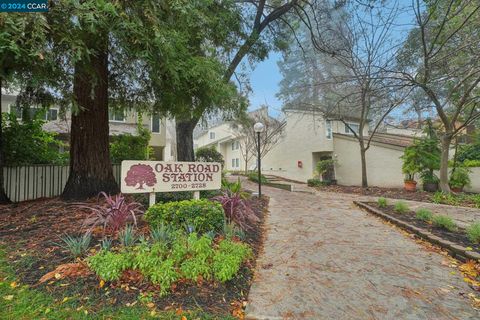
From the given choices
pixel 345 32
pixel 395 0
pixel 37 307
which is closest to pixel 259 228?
pixel 37 307

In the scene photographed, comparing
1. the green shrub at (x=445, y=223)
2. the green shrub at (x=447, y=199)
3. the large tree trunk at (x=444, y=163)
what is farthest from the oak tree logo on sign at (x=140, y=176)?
the large tree trunk at (x=444, y=163)

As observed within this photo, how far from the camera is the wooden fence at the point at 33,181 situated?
23.0 ft

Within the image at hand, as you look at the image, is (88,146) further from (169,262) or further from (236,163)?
(236,163)

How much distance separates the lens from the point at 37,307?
91.7 inches

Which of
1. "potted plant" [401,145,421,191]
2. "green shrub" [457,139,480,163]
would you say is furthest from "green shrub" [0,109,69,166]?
"green shrub" [457,139,480,163]

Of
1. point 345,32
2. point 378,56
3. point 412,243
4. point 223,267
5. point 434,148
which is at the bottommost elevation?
point 412,243

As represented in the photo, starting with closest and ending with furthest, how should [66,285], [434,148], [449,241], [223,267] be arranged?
[66,285], [223,267], [449,241], [434,148]

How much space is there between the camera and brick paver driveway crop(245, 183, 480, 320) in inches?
102

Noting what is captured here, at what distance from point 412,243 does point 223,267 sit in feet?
12.7

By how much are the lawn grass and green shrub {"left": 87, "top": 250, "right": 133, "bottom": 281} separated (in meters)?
0.29

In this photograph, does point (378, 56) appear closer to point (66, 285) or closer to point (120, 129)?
point (66, 285)

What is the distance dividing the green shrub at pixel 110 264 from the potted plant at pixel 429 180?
43.0 ft

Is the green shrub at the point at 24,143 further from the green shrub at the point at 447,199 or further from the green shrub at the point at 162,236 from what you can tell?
the green shrub at the point at 447,199

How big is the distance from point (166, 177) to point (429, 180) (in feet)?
39.7
